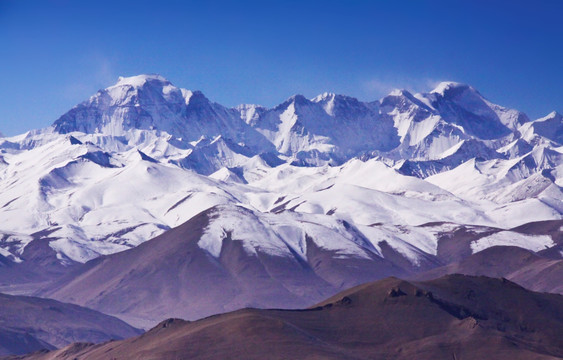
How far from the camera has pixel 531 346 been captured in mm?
154375

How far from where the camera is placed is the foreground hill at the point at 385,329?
146 meters

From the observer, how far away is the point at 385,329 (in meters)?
156

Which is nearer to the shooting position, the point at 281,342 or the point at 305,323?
the point at 281,342

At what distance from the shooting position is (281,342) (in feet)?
473

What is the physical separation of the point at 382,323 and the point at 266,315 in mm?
13399

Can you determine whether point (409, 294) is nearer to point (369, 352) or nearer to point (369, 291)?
point (369, 291)

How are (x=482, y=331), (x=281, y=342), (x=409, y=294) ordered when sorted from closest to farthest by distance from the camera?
1. (x=281, y=342)
2. (x=482, y=331)
3. (x=409, y=294)

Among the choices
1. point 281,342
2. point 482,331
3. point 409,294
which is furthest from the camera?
point 409,294

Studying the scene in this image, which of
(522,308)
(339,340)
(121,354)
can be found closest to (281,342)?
(339,340)

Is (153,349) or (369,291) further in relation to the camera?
(369,291)

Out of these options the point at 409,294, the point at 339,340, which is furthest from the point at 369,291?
the point at 339,340

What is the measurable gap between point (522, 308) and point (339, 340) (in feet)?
90.1

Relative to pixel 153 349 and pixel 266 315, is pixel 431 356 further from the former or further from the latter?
pixel 153 349

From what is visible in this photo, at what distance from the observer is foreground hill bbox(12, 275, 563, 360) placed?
14550 cm
